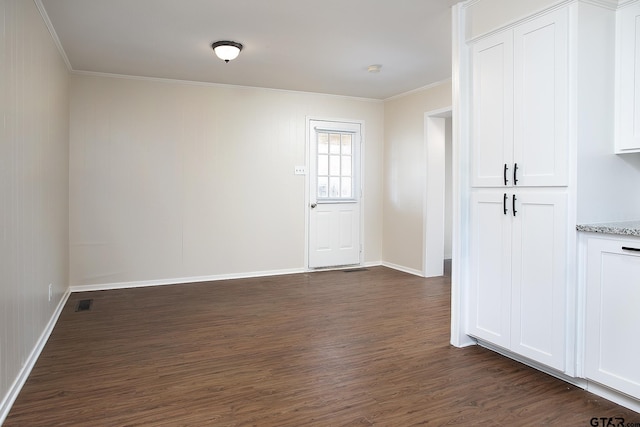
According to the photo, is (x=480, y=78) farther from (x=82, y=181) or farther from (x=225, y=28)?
(x=82, y=181)

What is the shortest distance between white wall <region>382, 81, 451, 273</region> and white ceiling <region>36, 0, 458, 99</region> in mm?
476

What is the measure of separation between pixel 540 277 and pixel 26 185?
10.3 feet

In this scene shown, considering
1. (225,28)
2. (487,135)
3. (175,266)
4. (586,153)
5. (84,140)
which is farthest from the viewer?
(175,266)

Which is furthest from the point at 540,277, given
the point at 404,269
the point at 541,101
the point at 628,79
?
the point at 404,269

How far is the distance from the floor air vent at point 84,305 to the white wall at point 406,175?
3884mm

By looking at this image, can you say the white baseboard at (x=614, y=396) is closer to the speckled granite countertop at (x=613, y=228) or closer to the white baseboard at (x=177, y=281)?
the speckled granite countertop at (x=613, y=228)

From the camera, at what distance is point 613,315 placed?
85.4 inches

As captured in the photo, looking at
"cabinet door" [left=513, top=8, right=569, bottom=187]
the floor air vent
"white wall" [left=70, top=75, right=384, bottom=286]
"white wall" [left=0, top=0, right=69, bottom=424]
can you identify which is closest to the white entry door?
"white wall" [left=70, top=75, right=384, bottom=286]

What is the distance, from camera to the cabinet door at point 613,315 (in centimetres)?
209

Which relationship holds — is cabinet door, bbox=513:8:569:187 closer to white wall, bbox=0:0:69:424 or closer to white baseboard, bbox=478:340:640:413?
white baseboard, bbox=478:340:640:413

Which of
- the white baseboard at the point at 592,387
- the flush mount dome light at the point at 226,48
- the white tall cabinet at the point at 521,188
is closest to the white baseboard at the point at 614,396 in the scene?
the white baseboard at the point at 592,387

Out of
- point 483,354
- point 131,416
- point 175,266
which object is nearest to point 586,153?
point 483,354

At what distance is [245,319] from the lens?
3.69 m

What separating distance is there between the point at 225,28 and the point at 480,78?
6.75 ft
